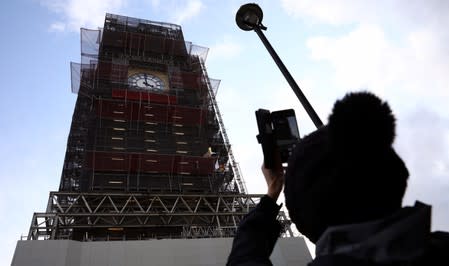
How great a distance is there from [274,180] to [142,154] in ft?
75.1

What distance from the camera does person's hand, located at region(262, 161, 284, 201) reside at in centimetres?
162

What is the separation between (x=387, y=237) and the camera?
97 cm

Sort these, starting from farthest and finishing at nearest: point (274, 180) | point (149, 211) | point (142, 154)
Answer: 1. point (142, 154)
2. point (149, 211)
3. point (274, 180)

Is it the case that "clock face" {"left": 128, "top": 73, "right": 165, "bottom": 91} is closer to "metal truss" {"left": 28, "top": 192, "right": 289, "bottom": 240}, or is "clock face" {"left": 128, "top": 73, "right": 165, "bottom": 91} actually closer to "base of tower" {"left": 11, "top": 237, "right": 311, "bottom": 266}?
"metal truss" {"left": 28, "top": 192, "right": 289, "bottom": 240}

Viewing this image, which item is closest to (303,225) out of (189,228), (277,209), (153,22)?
(277,209)

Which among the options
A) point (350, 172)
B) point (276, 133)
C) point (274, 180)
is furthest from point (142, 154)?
point (350, 172)

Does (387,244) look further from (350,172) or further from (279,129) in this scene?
(279,129)

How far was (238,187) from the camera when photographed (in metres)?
24.9

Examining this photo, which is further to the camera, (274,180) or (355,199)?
(274,180)

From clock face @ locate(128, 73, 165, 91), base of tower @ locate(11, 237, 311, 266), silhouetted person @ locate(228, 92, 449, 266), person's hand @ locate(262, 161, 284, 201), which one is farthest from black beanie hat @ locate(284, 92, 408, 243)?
clock face @ locate(128, 73, 165, 91)

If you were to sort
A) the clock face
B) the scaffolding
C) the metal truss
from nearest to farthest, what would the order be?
the metal truss → the scaffolding → the clock face

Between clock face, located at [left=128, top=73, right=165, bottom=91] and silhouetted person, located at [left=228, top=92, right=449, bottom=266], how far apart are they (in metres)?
30.6

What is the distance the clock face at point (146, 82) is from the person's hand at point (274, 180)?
30.1 meters

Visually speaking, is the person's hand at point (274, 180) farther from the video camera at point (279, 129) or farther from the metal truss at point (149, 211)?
the metal truss at point (149, 211)
